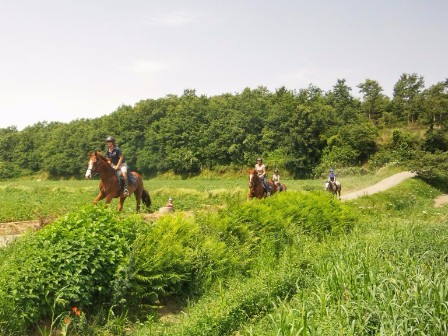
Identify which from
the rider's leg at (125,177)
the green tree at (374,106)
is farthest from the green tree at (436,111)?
the rider's leg at (125,177)

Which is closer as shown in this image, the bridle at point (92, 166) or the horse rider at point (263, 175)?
the bridle at point (92, 166)

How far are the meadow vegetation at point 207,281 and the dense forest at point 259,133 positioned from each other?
101ft

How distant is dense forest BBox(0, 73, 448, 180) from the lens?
5422 cm

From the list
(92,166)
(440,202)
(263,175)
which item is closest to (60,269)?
(92,166)

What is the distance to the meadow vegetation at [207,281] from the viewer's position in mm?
5051

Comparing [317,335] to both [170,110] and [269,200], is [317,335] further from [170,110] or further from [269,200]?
[170,110]

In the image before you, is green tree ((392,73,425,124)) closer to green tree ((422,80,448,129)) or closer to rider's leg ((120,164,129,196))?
green tree ((422,80,448,129))

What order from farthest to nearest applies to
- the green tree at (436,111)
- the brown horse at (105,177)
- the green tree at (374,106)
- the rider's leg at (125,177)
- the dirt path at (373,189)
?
the green tree at (374,106) → the green tree at (436,111) → the dirt path at (373,189) → the rider's leg at (125,177) → the brown horse at (105,177)

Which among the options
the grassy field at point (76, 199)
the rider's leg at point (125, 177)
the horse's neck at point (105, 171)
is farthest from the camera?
the grassy field at point (76, 199)

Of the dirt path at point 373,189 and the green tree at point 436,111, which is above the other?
the green tree at point 436,111

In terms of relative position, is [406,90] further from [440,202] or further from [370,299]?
[370,299]

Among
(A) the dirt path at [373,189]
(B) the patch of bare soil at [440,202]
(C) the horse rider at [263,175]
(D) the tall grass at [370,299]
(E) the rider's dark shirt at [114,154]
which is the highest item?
(E) the rider's dark shirt at [114,154]

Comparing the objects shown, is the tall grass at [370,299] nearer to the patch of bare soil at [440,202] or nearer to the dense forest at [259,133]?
the patch of bare soil at [440,202]

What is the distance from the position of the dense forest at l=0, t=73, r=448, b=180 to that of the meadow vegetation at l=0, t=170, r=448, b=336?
30847 millimetres
